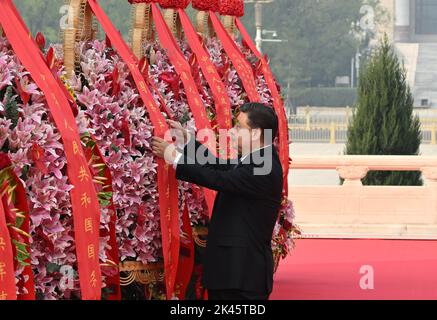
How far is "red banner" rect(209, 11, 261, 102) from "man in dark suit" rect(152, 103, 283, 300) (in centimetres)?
171

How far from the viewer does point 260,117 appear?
4.42 metres

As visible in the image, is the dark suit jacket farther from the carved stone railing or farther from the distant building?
the distant building

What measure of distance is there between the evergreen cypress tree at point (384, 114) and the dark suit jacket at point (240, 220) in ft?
24.0

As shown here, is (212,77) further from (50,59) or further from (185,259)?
(50,59)

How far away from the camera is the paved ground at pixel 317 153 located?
75.7ft

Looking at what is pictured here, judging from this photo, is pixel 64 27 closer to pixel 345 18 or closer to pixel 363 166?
pixel 363 166

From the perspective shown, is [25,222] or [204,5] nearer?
[25,222]

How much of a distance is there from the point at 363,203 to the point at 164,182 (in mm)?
5434

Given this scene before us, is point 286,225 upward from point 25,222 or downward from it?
downward

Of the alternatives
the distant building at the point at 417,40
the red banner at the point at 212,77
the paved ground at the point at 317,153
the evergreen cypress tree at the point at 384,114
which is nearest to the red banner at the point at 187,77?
the red banner at the point at 212,77

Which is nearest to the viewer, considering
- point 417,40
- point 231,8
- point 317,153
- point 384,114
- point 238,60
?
point 238,60

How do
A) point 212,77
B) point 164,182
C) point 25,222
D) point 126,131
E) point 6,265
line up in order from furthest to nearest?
point 212,77 → point 164,182 → point 126,131 → point 25,222 → point 6,265

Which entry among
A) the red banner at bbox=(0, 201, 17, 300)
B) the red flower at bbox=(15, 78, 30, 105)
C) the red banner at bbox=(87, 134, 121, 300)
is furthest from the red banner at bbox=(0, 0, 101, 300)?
the red banner at bbox=(0, 201, 17, 300)

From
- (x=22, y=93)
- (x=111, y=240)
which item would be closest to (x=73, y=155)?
(x=22, y=93)
